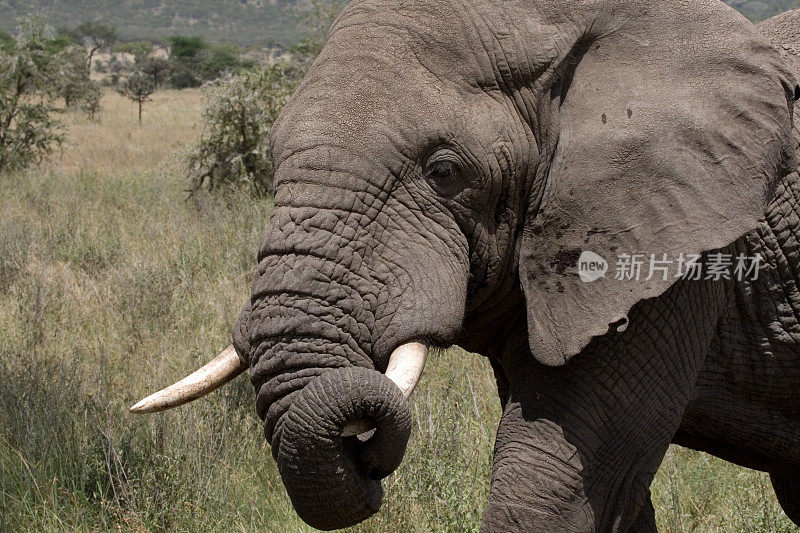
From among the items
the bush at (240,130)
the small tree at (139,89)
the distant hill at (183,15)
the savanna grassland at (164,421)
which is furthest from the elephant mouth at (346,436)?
the distant hill at (183,15)

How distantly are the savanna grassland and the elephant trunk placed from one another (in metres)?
1.19

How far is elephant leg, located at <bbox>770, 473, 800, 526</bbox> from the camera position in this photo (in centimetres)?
351

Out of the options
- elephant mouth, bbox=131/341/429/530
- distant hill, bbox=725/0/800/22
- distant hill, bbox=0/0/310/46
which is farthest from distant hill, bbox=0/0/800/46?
elephant mouth, bbox=131/341/429/530

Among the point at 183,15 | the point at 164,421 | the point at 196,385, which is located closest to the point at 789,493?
the point at 196,385

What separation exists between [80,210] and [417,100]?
6.95m

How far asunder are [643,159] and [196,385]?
4.32 ft

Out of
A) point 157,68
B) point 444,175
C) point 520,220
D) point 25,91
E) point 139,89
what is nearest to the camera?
point 444,175

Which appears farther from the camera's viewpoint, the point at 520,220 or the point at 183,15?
the point at 183,15

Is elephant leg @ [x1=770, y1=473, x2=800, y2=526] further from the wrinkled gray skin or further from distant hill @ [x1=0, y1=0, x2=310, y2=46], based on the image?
distant hill @ [x1=0, y1=0, x2=310, y2=46]

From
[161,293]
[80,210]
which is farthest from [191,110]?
[161,293]

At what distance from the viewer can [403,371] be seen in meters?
2.21

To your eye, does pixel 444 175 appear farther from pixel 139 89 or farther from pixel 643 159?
pixel 139 89

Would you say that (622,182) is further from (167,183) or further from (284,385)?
(167,183)

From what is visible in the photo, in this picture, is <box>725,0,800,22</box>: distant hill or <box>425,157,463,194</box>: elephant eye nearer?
<box>425,157,463,194</box>: elephant eye
